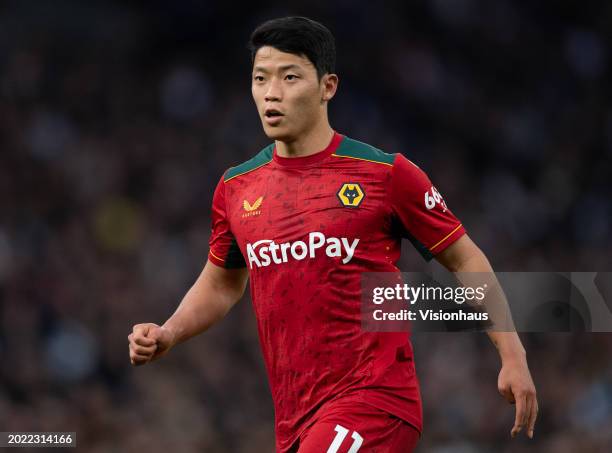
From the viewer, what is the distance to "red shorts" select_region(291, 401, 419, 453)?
4785 mm

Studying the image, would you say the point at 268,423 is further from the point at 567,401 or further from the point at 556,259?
the point at 556,259

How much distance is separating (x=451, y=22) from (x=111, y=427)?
6.87 meters

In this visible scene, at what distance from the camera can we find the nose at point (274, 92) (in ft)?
17.0

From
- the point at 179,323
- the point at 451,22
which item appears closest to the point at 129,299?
the point at 451,22

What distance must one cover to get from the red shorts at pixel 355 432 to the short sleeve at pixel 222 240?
102 centimetres

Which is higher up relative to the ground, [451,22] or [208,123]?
[451,22]

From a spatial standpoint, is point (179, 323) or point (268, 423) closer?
point (179, 323)

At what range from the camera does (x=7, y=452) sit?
10820 millimetres

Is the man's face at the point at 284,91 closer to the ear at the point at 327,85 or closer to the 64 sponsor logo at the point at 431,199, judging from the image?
the ear at the point at 327,85

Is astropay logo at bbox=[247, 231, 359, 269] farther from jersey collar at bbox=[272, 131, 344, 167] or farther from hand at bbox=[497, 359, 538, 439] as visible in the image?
hand at bbox=[497, 359, 538, 439]

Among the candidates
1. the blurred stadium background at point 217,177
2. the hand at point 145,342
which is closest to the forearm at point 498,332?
the hand at point 145,342

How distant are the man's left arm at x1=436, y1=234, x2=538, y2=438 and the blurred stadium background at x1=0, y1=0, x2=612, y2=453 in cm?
594

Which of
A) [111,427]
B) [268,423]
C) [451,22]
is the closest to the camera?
[111,427]

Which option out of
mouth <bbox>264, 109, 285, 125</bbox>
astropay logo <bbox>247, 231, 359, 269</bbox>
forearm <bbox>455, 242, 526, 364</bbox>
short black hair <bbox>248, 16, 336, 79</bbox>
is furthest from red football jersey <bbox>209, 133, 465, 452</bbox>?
short black hair <bbox>248, 16, 336, 79</bbox>
